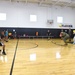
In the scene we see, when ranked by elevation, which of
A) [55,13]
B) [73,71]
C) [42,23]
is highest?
[55,13]

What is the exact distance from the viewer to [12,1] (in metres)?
11.4

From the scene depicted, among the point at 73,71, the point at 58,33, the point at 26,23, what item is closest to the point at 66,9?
the point at 58,33

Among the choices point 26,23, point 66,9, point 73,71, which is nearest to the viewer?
point 73,71

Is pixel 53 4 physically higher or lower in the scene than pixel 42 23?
higher

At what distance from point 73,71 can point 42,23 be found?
9204mm

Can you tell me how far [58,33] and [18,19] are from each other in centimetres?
389

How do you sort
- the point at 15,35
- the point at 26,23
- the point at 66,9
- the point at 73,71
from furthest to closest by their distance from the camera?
1. the point at 66,9
2. the point at 26,23
3. the point at 15,35
4. the point at 73,71

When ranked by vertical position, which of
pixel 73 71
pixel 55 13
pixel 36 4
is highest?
pixel 36 4

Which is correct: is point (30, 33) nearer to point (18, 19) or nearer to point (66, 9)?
point (18, 19)

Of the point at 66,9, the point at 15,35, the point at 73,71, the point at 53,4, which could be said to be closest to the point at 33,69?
the point at 73,71

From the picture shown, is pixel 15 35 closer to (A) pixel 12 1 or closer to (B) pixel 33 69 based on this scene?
(A) pixel 12 1

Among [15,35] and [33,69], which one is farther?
[15,35]

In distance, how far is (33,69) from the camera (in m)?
3.36

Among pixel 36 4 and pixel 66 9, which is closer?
pixel 36 4
